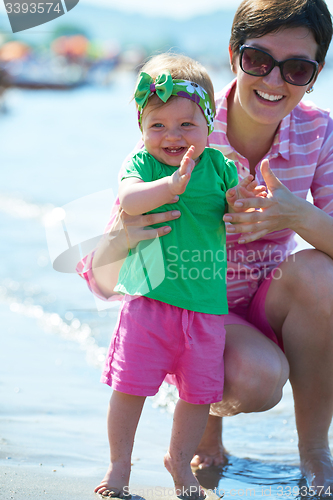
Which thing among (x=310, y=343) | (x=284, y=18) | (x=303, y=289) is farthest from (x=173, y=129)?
(x=310, y=343)

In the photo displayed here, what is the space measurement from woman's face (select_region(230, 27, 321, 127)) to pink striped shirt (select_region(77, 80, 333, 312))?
0.39 ft

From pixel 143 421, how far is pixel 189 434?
2.96ft

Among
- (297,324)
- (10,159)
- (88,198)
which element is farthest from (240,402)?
(10,159)

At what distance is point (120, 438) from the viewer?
1697 millimetres

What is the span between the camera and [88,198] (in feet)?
7.95

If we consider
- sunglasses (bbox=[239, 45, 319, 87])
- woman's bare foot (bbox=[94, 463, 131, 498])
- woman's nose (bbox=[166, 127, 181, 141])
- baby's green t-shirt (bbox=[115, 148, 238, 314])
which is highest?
sunglasses (bbox=[239, 45, 319, 87])

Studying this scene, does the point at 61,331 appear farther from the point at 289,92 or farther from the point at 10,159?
the point at 10,159

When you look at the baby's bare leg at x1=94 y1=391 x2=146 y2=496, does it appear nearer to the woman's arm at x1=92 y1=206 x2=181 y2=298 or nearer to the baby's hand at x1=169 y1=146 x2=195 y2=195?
the woman's arm at x1=92 y1=206 x2=181 y2=298

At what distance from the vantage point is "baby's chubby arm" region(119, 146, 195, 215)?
1.55m

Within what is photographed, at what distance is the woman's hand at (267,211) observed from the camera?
1.80 metres

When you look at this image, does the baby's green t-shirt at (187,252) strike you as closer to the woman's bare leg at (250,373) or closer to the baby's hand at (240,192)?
the baby's hand at (240,192)

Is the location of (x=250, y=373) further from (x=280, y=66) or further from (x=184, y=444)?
(x=280, y=66)

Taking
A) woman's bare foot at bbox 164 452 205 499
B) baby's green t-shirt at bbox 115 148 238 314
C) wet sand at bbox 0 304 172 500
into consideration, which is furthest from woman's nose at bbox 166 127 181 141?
wet sand at bbox 0 304 172 500

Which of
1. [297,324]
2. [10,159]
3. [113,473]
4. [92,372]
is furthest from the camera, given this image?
[10,159]
